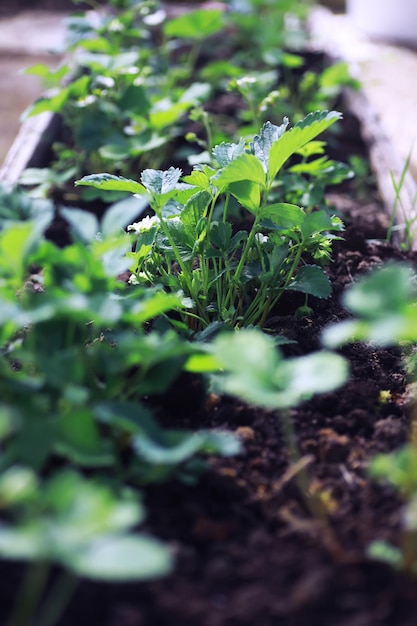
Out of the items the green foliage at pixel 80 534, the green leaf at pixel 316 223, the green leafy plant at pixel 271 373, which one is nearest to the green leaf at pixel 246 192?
the green leaf at pixel 316 223

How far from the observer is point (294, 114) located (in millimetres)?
2811

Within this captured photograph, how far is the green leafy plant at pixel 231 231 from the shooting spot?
1.31 meters

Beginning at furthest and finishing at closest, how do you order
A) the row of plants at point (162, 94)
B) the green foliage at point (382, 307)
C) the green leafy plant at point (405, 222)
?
the row of plants at point (162, 94) < the green leafy plant at point (405, 222) < the green foliage at point (382, 307)

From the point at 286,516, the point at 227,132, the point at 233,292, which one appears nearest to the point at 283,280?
the point at 233,292

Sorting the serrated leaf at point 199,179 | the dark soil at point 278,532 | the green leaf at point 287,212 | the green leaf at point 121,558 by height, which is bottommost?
the dark soil at point 278,532

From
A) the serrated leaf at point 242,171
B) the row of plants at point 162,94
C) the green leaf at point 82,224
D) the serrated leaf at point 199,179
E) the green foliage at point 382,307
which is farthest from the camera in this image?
the row of plants at point 162,94

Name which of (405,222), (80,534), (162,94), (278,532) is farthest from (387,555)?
(162,94)

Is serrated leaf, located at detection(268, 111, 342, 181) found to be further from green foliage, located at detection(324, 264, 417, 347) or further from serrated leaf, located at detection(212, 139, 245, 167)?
green foliage, located at detection(324, 264, 417, 347)

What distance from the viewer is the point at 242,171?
1.25 meters

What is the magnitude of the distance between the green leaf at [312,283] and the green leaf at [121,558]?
29.7 inches

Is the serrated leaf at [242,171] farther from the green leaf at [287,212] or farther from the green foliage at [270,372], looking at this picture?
the green foliage at [270,372]

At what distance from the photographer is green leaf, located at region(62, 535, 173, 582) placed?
693 mm

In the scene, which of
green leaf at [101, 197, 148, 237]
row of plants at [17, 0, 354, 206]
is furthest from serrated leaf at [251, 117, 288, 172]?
row of plants at [17, 0, 354, 206]

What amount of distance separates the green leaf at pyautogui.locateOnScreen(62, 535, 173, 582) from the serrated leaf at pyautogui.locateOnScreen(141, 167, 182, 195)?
77 centimetres
